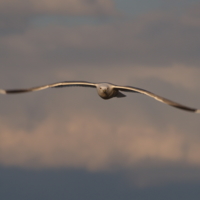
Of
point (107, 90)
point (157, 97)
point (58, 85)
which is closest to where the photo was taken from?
point (157, 97)

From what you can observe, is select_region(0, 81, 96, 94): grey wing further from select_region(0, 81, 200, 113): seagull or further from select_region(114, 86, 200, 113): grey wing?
select_region(114, 86, 200, 113): grey wing

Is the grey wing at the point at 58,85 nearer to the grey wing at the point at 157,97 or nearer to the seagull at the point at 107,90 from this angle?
the seagull at the point at 107,90

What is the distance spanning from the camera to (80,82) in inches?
3442

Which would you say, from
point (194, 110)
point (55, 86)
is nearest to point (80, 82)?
point (55, 86)

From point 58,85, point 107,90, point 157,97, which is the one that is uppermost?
point 58,85

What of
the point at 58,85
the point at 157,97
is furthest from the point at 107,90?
the point at 58,85

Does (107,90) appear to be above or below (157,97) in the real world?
above

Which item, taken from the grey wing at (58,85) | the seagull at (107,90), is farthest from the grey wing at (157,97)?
the grey wing at (58,85)

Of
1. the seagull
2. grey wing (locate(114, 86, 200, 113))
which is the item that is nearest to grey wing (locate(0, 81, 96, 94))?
the seagull

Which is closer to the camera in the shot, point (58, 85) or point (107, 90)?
point (107, 90)

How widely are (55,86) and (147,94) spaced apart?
449 inches

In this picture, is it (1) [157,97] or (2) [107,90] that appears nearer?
(1) [157,97]

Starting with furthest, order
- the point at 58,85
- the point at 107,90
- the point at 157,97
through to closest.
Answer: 1. the point at 58,85
2. the point at 107,90
3. the point at 157,97

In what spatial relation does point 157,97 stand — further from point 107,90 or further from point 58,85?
point 58,85
